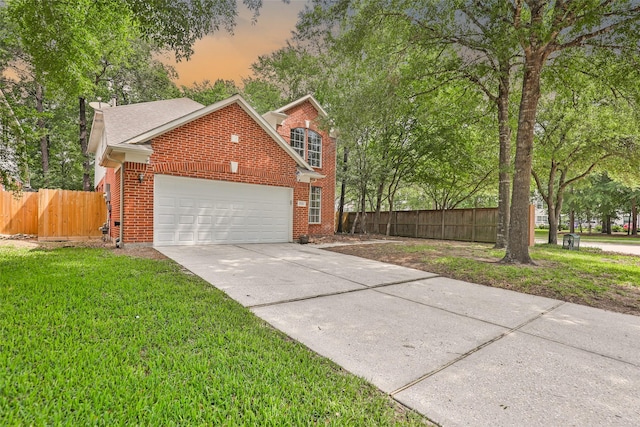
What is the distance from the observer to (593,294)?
15.4ft

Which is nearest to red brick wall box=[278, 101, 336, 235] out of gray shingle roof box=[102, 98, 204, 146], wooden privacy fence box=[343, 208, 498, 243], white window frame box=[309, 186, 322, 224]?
white window frame box=[309, 186, 322, 224]

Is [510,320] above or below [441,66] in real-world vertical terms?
below

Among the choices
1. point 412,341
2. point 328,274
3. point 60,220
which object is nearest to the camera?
point 412,341

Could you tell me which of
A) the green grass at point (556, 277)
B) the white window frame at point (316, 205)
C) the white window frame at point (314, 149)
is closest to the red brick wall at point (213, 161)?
the white window frame at point (316, 205)

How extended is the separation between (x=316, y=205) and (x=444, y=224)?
6.80 m

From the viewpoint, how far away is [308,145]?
51.2 ft

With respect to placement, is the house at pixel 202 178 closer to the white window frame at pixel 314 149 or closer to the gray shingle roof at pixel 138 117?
the gray shingle roof at pixel 138 117

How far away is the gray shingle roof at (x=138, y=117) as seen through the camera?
947 centimetres

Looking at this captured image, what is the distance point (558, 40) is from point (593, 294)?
20.0ft

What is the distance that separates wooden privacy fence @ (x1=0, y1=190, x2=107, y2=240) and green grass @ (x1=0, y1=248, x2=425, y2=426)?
8909 millimetres

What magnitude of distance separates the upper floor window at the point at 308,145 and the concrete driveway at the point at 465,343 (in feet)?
35.4

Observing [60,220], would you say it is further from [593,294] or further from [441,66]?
[593,294]

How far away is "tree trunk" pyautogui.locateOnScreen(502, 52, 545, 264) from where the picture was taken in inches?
272

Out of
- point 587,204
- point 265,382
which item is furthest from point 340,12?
point 587,204
